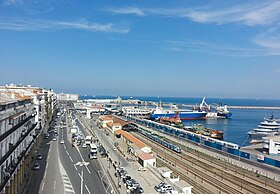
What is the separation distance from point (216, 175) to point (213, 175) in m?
0.24

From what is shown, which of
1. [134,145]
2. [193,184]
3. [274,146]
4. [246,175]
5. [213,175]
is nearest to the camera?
[193,184]

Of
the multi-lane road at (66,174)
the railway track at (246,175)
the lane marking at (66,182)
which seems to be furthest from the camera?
the railway track at (246,175)

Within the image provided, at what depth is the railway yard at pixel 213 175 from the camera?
20.1 m

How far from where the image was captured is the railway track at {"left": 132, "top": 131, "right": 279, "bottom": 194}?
1998 centimetres

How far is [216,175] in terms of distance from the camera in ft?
76.7

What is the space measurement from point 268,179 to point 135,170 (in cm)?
1007

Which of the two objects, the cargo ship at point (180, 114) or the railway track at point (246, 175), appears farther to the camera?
the cargo ship at point (180, 114)

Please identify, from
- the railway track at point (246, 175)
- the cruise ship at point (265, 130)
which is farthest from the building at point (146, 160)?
the cruise ship at point (265, 130)

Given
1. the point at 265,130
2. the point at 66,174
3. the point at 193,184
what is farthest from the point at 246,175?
the point at 265,130

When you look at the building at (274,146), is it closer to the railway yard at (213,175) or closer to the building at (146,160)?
the railway yard at (213,175)

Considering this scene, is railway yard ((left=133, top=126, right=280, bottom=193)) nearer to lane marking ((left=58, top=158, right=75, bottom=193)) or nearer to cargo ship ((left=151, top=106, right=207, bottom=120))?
lane marking ((left=58, top=158, right=75, bottom=193))

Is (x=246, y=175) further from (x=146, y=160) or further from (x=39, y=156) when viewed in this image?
(x=39, y=156)

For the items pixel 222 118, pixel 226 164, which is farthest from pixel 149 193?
pixel 222 118

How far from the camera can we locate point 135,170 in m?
24.8
